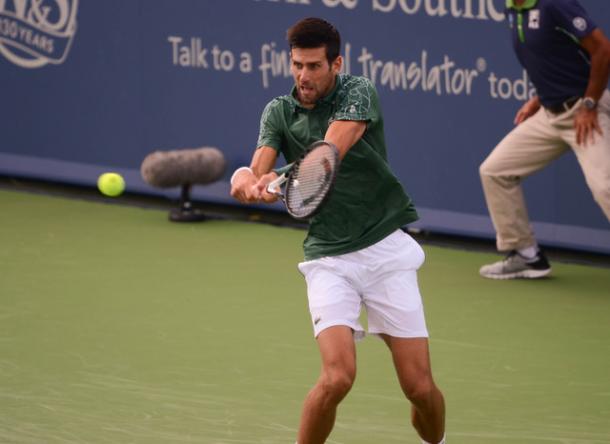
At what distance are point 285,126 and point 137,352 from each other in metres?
2.23

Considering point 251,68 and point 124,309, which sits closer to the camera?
point 124,309

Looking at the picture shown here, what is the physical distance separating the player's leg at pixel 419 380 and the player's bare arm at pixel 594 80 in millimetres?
3238

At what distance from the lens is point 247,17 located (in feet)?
34.2

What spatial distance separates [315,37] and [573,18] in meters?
3.17

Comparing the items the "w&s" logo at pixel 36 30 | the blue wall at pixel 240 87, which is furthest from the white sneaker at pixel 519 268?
the "w&s" logo at pixel 36 30

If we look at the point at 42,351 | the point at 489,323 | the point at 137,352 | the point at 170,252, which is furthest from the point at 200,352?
the point at 170,252

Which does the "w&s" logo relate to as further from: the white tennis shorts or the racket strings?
the racket strings

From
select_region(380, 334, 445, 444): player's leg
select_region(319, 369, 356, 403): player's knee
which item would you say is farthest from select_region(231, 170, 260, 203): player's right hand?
select_region(380, 334, 445, 444): player's leg

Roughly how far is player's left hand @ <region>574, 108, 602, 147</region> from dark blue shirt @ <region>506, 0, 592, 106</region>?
0.13 m

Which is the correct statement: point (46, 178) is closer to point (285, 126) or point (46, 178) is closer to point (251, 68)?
point (251, 68)

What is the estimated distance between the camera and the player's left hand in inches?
326

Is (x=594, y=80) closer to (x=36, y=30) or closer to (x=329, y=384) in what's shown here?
(x=329, y=384)

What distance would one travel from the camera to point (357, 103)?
17.5ft

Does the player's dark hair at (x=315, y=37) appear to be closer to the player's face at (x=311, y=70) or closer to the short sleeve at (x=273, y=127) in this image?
the player's face at (x=311, y=70)
